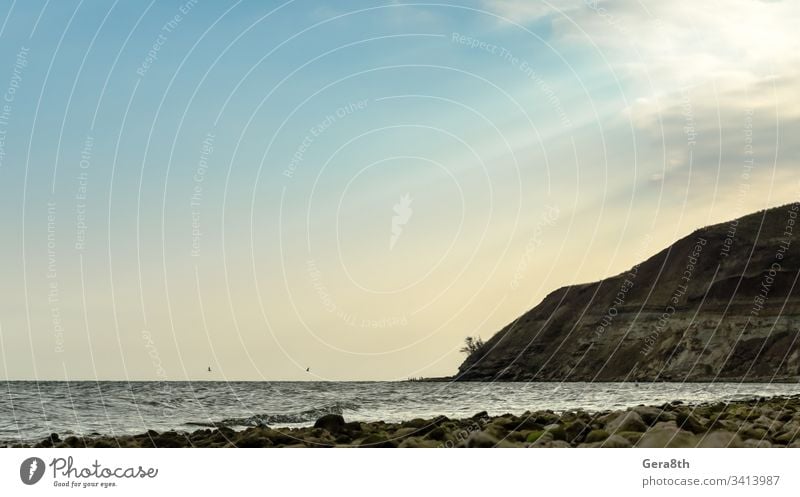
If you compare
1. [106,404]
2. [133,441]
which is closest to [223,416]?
[106,404]

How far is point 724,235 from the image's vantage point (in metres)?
128

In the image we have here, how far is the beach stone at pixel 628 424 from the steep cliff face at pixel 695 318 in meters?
92.2

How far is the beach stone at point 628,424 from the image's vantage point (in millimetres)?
15389

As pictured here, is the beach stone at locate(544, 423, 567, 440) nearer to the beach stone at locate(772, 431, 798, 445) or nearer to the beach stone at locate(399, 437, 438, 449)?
the beach stone at locate(399, 437, 438, 449)

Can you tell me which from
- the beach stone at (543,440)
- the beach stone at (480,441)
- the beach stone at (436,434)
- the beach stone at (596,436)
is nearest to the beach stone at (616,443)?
the beach stone at (596,436)

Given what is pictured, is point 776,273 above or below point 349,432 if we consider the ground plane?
above

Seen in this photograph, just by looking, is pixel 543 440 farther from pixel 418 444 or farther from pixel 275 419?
pixel 275 419

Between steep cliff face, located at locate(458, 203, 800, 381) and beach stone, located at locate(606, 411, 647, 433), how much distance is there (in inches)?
3630

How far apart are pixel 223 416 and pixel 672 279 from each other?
108419 millimetres

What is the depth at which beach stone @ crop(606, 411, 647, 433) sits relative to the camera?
15.4 metres

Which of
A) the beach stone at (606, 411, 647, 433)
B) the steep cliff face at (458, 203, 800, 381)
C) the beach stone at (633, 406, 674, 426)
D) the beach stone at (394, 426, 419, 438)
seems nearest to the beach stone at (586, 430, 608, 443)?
the beach stone at (606, 411, 647, 433)

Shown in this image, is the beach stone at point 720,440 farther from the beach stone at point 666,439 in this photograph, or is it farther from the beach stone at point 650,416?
the beach stone at point 650,416

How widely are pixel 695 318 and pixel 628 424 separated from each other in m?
111
